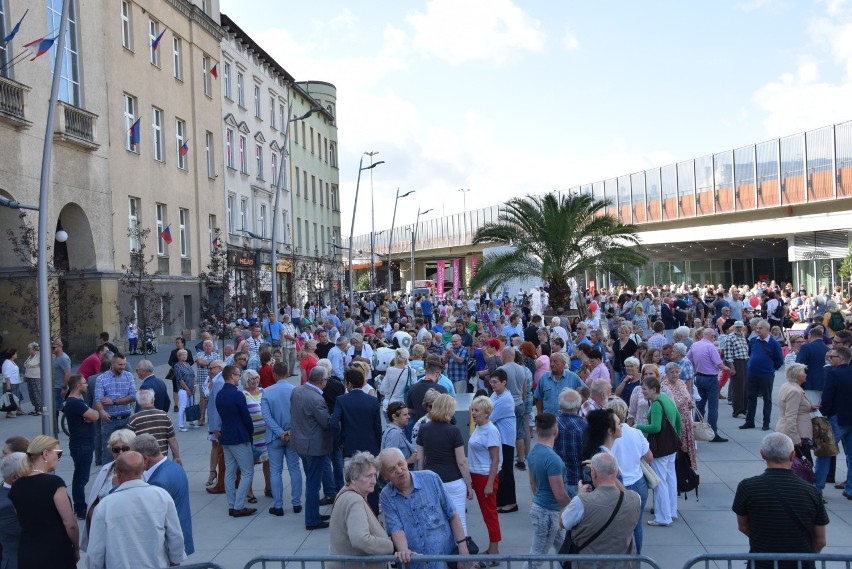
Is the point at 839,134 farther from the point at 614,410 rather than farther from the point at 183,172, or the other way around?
the point at 614,410

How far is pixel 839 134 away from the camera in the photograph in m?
33.1

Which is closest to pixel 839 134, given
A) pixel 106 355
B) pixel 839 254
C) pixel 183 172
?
pixel 839 254

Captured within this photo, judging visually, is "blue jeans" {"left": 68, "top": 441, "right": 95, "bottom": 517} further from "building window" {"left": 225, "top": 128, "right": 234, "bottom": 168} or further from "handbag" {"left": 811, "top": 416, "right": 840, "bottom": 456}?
"building window" {"left": 225, "top": 128, "right": 234, "bottom": 168}

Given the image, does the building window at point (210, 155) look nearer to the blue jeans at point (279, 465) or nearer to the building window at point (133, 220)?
the building window at point (133, 220)

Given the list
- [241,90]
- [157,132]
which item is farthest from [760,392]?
[241,90]

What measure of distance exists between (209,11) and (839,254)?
32.1 m

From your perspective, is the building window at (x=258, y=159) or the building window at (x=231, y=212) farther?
the building window at (x=258, y=159)

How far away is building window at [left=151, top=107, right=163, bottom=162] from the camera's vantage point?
109ft

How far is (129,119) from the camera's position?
31156 mm

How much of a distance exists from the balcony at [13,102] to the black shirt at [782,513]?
2208 centimetres

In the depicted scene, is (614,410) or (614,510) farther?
(614,410)

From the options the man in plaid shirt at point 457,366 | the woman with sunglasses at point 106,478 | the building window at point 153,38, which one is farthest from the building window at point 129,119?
the woman with sunglasses at point 106,478

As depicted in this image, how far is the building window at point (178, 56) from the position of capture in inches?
1417

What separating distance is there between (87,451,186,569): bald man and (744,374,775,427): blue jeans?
1069cm
